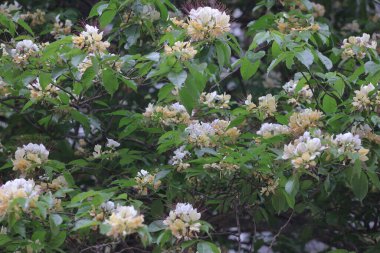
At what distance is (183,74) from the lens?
8.39ft

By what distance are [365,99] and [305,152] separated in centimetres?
43

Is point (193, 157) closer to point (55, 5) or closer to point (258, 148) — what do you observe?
point (258, 148)

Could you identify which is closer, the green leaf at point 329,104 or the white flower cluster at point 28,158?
the white flower cluster at point 28,158

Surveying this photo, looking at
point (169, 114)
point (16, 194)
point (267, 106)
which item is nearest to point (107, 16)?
point (169, 114)

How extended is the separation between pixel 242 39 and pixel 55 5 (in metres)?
1.32

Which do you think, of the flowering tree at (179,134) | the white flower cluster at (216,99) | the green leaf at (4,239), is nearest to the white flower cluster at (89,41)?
the flowering tree at (179,134)

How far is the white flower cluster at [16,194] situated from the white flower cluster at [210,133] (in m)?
0.74

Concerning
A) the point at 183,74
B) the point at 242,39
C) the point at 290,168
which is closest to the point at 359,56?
the point at 290,168

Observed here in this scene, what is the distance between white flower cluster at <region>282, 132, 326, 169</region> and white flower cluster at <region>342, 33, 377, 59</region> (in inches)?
31.7

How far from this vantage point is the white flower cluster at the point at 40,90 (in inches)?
120

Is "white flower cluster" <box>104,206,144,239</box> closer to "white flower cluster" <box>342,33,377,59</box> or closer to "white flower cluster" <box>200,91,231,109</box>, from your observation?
"white flower cluster" <box>200,91,231,109</box>

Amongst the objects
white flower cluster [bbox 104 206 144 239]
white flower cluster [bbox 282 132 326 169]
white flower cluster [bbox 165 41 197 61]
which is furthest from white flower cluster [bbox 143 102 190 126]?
white flower cluster [bbox 104 206 144 239]

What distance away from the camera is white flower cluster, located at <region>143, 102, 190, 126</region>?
3.13m

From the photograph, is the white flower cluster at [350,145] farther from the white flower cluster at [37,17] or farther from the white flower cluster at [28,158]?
the white flower cluster at [37,17]
